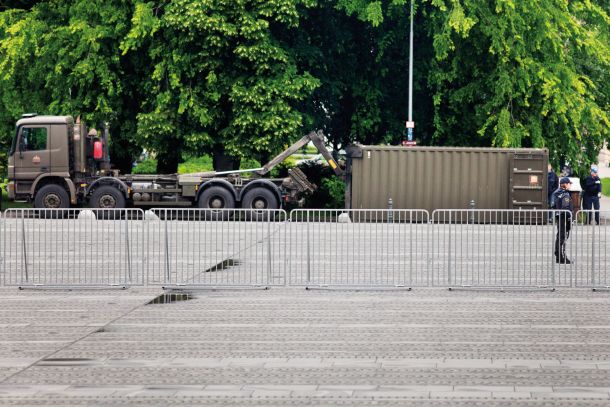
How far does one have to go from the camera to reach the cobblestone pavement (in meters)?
8.96

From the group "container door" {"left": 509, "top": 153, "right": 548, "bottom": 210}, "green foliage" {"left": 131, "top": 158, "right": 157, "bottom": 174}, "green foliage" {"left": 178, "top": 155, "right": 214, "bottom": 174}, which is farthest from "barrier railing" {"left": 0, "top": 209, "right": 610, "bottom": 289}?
"green foliage" {"left": 178, "top": 155, "right": 214, "bottom": 174}

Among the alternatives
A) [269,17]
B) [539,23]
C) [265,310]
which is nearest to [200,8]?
[269,17]

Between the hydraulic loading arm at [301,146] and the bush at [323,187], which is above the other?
the hydraulic loading arm at [301,146]

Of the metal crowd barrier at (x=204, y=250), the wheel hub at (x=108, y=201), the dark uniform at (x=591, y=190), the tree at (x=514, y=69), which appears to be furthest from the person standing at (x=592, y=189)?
the metal crowd barrier at (x=204, y=250)

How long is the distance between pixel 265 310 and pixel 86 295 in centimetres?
284

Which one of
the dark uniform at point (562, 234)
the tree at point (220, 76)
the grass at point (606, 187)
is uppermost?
the tree at point (220, 76)

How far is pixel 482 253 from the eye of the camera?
16.2 m

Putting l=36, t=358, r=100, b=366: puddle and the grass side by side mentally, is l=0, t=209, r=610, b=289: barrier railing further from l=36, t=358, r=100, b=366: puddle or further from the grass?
the grass

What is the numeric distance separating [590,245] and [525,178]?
1744cm

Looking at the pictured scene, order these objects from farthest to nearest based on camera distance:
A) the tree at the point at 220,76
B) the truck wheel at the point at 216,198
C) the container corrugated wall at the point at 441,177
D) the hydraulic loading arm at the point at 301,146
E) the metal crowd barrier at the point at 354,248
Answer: the tree at the point at 220,76, the hydraulic loading arm at the point at 301,146, the truck wheel at the point at 216,198, the container corrugated wall at the point at 441,177, the metal crowd barrier at the point at 354,248

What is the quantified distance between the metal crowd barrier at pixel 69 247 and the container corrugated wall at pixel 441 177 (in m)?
17.8

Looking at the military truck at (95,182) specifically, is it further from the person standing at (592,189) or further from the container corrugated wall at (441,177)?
the person standing at (592,189)

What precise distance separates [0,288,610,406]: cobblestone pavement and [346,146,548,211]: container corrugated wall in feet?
60.9

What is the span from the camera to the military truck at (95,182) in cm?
3478
